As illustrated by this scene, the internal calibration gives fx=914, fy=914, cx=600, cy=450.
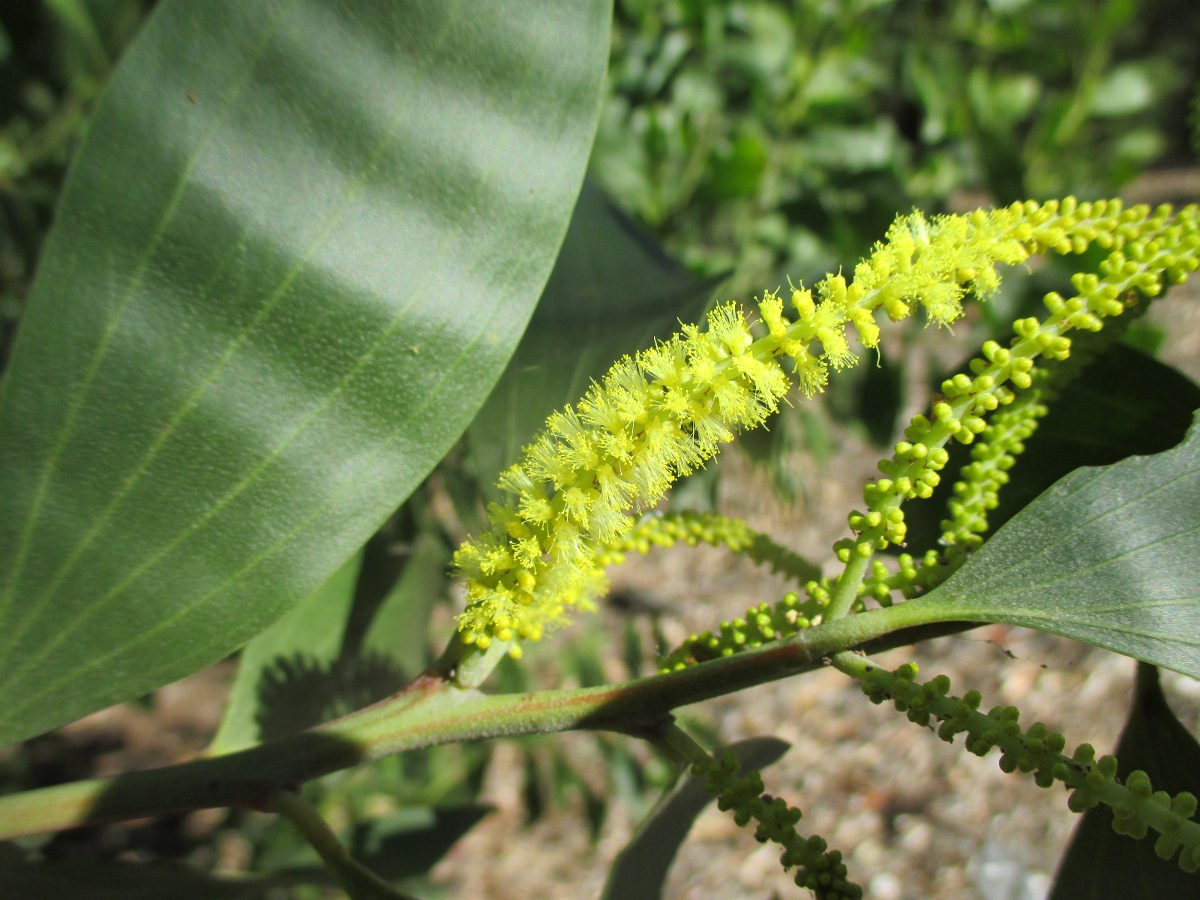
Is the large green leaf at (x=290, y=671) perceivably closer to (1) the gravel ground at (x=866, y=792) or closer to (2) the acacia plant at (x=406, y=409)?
(2) the acacia plant at (x=406, y=409)

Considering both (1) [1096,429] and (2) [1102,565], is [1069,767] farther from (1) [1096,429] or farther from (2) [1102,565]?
(1) [1096,429]

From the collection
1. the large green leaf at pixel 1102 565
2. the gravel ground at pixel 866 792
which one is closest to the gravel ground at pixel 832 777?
the gravel ground at pixel 866 792

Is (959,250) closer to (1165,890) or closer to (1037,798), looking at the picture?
(1165,890)

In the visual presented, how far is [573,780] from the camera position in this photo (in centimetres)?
194

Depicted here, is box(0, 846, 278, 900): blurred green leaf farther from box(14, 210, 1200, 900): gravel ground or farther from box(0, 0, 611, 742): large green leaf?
box(14, 210, 1200, 900): gravel ground

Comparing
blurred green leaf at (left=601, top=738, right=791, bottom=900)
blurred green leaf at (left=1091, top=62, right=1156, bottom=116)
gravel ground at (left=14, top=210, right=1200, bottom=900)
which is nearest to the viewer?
blurred green leaf at (left=601, top=738, right=791, bottom=900)

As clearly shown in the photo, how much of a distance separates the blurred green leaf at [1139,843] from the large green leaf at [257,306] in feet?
1.92

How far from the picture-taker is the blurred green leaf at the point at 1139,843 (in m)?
0.69

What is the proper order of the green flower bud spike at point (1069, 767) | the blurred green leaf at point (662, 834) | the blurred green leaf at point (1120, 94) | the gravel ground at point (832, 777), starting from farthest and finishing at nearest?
the gravel ground at point (832, 777)
the blurred green leaf at point (1120, 94)
the blurred green leaf at point (662, 834)
the green flower bud spike at point (1069, 767)

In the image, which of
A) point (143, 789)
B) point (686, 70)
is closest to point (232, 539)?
point (143, 789)

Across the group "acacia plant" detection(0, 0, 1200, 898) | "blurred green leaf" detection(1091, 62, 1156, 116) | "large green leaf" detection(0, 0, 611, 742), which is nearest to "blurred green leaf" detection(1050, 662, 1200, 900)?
"acacia plant" detection(0, 0, 1200, 898)

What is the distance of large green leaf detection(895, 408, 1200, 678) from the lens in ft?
1.87

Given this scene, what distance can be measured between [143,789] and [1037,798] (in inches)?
105

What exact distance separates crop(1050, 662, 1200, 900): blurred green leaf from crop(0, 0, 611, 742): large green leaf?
0.59 meters
